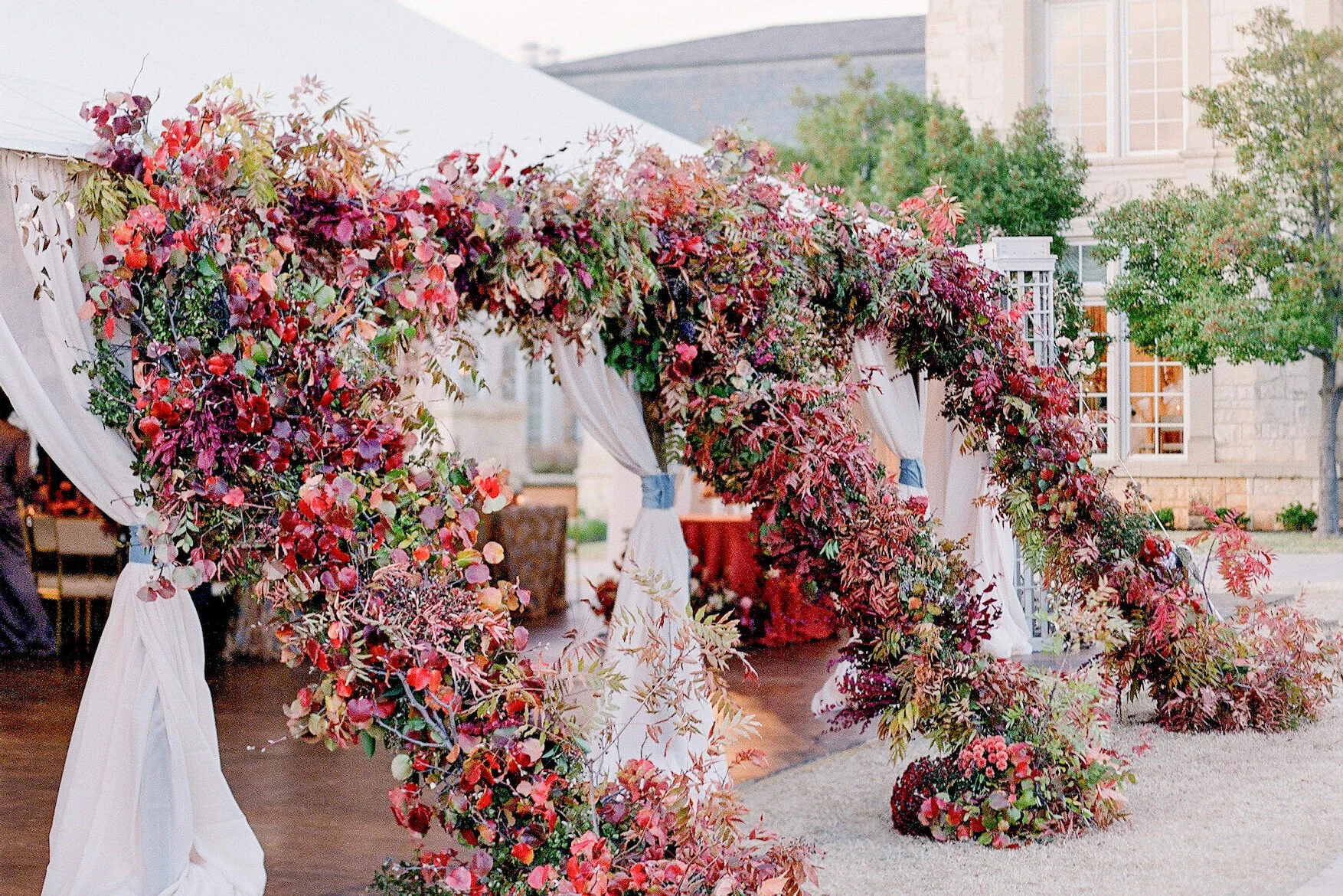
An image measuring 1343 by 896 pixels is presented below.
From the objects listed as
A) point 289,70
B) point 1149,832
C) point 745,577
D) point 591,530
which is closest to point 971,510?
point 745,577

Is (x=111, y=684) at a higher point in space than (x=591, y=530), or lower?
higher

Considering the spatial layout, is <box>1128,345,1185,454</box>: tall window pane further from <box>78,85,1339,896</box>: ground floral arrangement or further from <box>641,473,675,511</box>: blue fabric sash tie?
<box>641,473,675,511</box>: blue fabric sash tie

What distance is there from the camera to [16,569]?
8273 millimetres

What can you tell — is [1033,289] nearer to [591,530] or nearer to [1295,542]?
[1295,542]

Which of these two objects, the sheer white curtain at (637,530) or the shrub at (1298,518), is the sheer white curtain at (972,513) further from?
the shrub at (1298,518)

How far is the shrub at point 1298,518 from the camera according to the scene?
49.7 feet

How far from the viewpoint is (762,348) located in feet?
16.1

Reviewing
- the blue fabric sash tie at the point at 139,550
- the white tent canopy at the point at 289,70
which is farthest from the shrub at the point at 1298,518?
the blue fabric sash tie at the point at 139,550

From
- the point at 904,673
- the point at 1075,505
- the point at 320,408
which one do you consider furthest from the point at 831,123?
the point at 320,408

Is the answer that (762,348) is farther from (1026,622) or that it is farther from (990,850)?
(1026,622)

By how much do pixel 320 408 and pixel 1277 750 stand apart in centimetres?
452

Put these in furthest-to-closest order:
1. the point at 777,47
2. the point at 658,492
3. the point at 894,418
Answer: the point at 777,47 < the point at 894,418 < the point at 658,492

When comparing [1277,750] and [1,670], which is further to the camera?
[1,670]

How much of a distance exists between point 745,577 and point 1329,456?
339 inches
